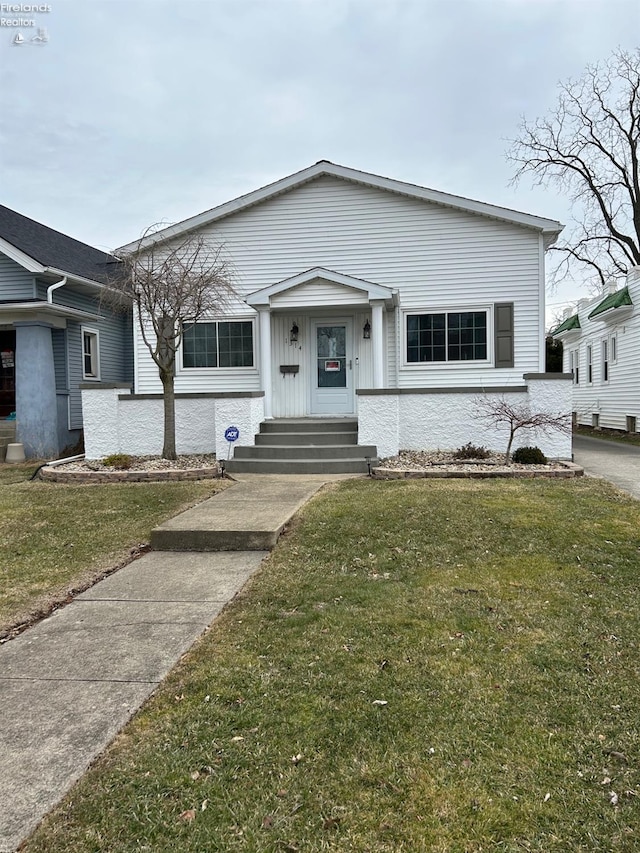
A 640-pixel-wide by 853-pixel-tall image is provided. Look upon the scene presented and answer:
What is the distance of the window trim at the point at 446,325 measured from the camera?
11836mm

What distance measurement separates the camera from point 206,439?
10.9 metres

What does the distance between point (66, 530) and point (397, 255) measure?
8641mm

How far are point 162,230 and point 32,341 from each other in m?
3.98

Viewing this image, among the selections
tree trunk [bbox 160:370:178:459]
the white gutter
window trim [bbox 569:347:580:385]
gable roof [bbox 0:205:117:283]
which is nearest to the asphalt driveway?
tree trunk [bbox 160:370:178:459]

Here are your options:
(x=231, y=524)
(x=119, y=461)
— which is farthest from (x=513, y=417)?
(x=119, y=461)

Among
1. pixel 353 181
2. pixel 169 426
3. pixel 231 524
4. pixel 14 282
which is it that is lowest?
pixel 231 524

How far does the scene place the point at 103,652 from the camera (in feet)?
11.0

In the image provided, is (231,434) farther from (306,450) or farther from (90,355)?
(90,355)

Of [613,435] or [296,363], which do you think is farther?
[613,435]

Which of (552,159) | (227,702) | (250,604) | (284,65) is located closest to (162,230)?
(284,65)

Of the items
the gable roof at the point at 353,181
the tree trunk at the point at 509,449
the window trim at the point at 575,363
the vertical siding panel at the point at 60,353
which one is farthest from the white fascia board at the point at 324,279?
the window trim at the point at 575,363

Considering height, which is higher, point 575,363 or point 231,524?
point 575,363

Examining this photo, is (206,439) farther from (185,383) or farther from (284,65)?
(284,65)

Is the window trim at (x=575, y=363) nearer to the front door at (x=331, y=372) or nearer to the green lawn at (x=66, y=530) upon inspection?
the front door at (x=331, y=372)
